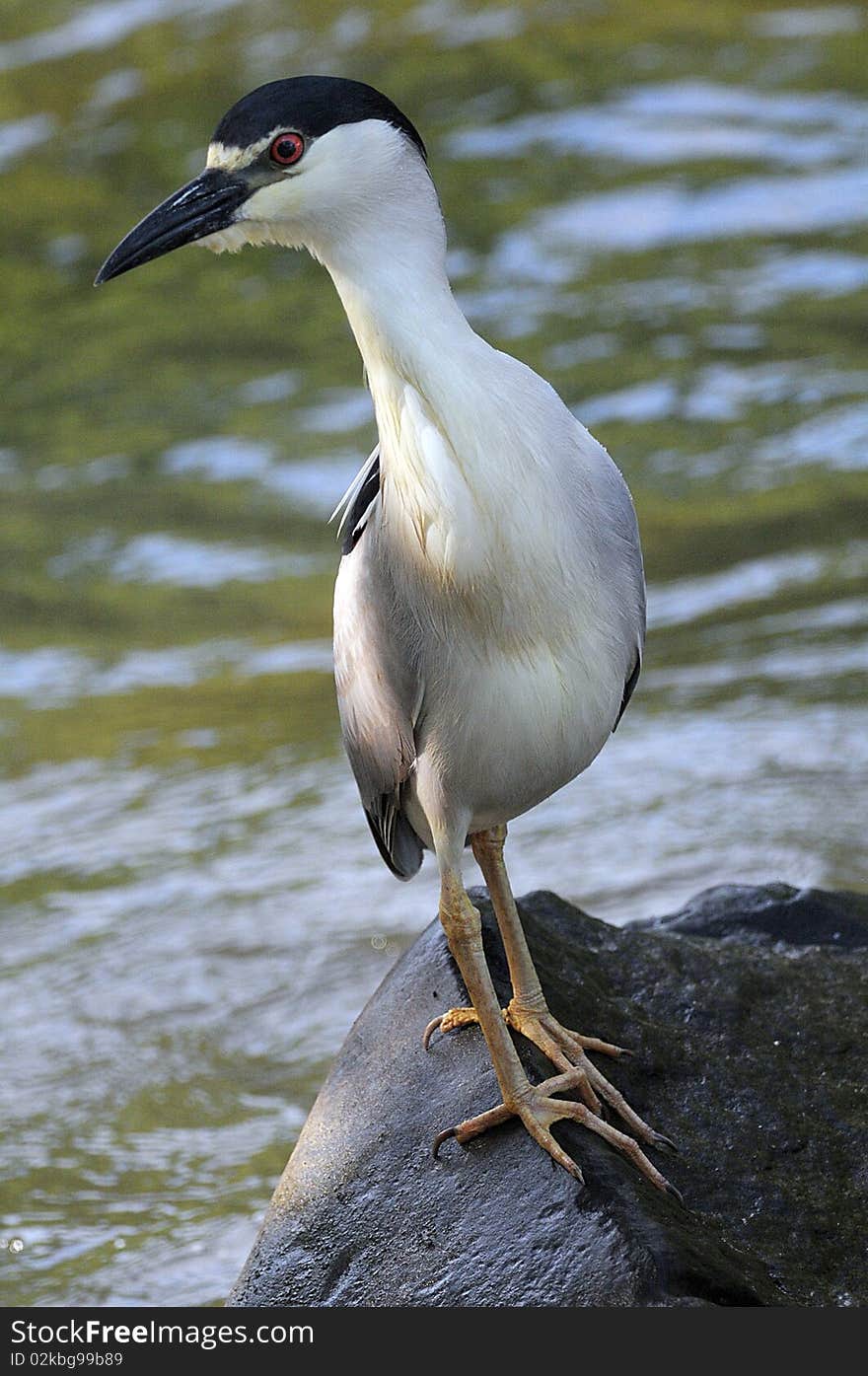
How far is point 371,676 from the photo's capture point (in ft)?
14.1

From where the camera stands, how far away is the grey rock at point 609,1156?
4031 mm

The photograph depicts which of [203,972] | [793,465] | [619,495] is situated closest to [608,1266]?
[619,495]

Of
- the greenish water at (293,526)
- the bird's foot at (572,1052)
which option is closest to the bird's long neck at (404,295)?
the bird's foot at (572,1052)

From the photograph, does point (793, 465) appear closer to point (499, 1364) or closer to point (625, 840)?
point (625, 840)

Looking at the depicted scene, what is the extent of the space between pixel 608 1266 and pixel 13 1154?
12.6ft

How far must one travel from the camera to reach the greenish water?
7.70 m

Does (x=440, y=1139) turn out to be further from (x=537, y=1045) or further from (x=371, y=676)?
(x=371, y=676)

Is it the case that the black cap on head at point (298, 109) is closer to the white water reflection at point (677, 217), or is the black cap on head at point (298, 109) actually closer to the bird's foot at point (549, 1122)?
the bird's foot at point (549, 1122)

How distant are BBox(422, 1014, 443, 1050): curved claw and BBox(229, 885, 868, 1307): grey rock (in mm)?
23

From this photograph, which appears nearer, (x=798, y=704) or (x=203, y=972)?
(x=203, y=972)

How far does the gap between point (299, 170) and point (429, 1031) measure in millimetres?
2144

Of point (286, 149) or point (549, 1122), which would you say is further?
point (549, 1122)

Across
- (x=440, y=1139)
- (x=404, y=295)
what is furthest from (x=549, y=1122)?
(x=404, y=295)

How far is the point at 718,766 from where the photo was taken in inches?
350
